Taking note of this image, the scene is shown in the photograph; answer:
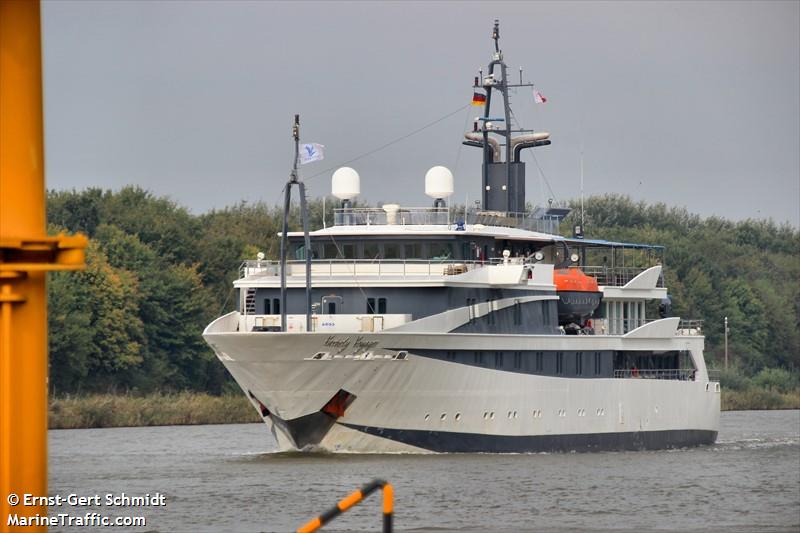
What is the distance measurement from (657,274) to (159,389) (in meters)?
26.6

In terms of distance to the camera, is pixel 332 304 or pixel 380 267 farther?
pixel 380 267

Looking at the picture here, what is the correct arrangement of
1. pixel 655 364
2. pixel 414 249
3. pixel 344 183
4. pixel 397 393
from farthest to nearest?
1. pixel 655 364
2. pixel 344 183
3. pixel 414 249
4. pixel 397 393

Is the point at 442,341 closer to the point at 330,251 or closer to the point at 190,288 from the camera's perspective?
the point at 330,251

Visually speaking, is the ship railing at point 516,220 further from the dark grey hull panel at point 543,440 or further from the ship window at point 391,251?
the dark grey hull panel at point 543,440

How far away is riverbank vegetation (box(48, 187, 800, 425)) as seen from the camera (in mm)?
65500

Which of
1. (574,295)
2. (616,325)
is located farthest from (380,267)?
(616,325)

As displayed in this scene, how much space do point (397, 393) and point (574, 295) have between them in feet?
32.3

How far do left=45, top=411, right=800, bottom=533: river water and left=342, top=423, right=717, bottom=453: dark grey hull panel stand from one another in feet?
1.85

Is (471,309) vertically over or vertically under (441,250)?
under

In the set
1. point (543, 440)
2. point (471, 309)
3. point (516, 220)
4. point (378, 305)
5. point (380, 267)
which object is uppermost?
point (516, 220)

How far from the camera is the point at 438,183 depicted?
42.6m

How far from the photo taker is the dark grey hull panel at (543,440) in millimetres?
37250

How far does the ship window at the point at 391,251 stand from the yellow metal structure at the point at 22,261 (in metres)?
31.1

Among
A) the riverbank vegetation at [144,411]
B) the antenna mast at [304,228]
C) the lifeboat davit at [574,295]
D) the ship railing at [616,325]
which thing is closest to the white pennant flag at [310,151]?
the antenna mast at [304,228]
